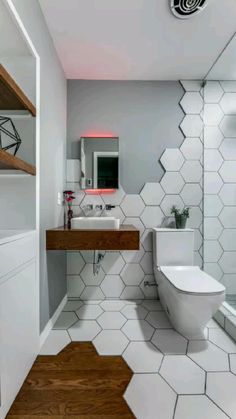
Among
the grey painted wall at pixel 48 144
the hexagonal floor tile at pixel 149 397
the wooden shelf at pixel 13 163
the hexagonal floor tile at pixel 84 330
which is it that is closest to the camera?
the wooden shelf at pixel 13 163

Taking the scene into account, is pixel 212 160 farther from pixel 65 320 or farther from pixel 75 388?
pixel 75 388

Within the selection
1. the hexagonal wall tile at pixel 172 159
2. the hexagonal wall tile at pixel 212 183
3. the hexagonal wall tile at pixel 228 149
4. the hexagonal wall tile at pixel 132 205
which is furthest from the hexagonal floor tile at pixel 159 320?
the hexagonal wall tile at pixel 228 149

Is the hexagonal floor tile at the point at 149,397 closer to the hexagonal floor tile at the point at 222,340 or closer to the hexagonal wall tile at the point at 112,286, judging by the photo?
the hexagonal floor tile at the point at 222,340

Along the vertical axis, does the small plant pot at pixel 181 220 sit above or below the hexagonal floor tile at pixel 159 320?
above

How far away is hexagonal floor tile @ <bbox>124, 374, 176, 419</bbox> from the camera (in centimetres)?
118

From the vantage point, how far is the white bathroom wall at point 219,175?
2480 millimetres

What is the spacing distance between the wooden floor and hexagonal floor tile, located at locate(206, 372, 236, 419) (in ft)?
1.48

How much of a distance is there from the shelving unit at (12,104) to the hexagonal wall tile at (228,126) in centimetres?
190

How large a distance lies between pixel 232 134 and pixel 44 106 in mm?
1837

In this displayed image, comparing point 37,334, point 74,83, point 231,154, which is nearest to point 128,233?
point 37,334

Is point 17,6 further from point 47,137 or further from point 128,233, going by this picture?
point 128,233

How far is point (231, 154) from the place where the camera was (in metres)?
2.50

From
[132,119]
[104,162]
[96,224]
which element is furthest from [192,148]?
[96,224]

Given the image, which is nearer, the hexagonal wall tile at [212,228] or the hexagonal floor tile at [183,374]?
the hexagonal floor tile at [183,374]
